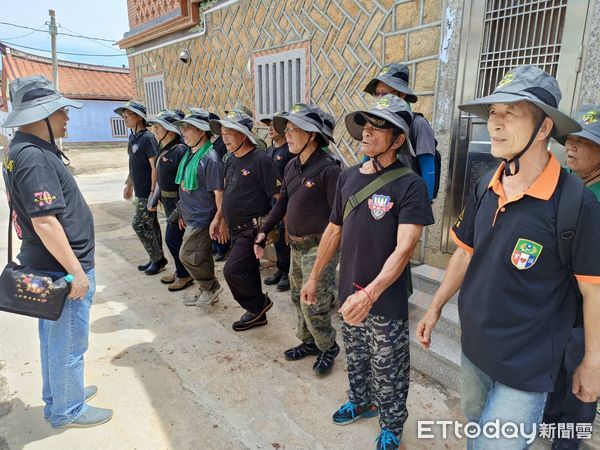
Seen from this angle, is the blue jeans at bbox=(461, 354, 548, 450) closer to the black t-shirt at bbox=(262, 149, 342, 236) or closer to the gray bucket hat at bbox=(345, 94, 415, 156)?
the gray bucket hat at bbox=(345, 94, 415, 156)

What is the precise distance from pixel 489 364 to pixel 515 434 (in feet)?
0.89

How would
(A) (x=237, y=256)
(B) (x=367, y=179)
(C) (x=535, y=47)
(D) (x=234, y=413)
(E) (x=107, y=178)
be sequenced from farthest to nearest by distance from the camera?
(E) (x=107, y=178) < (A) (x=237, y=256) < (C) (x=535, y=47) < (D) (x=234, y=413) < (B) (x=367, y=179)

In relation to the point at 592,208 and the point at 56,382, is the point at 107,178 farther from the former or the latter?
the point at 592,208

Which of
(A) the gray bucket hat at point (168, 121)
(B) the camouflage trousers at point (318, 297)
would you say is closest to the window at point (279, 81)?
(A) the gray bucket hat at point (168, 121)

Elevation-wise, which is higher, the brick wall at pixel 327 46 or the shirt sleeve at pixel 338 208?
the brick wall at pixel 327 46

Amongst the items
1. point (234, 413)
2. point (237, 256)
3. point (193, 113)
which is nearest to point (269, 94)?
point (193, 113)

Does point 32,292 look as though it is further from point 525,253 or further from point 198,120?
point 525,253

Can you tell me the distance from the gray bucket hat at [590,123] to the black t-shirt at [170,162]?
143 inches

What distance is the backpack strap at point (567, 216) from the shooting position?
1.33 metres

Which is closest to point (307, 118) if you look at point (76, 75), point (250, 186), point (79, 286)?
point (250, 186)

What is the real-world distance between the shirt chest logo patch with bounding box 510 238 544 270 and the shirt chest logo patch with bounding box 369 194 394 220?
698 millimetres

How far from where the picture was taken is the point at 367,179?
214 centimetres

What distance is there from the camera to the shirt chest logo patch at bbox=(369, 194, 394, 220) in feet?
6.65

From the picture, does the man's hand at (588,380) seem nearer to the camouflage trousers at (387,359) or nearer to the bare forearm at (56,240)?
the camouflage trousers at (387,359)
